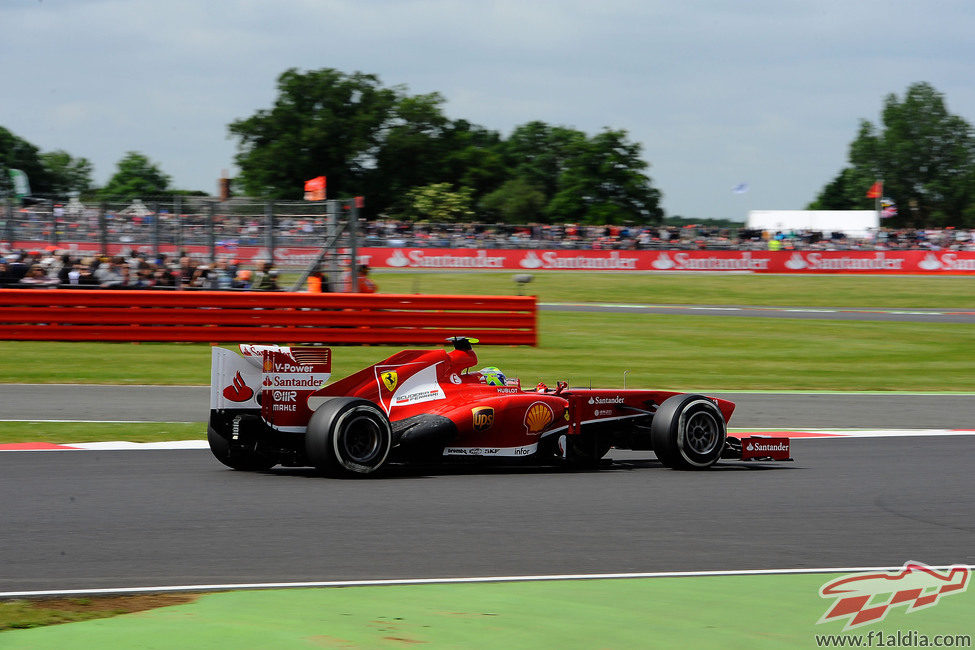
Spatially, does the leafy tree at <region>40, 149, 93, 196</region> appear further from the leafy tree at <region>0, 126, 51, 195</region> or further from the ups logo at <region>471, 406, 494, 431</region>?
the ups logo at <region>471, 406, 494, 431</region>

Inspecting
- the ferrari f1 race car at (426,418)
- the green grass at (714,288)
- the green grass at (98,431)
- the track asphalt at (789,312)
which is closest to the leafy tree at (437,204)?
the green grass at (714,288)

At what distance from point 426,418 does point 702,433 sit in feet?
7.36

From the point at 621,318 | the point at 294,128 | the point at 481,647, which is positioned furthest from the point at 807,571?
the point at 294,128

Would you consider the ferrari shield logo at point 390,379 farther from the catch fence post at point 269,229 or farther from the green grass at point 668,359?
the catch fence post at point 269,229

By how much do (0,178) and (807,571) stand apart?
18109 millimetres

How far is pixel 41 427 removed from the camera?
11.0 metres

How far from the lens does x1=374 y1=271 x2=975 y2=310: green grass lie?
34.8 meters

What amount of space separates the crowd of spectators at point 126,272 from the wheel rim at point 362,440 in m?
12.0

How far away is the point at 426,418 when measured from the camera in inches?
328

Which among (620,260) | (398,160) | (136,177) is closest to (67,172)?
(136,177)

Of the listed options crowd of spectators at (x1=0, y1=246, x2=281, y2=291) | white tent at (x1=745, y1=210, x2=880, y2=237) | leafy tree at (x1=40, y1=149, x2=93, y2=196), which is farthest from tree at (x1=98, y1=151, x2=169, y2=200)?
crowd of spectators at (x1=0, y1=246, x2=281, y2=291)

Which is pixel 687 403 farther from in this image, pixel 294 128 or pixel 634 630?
pixel 294 128

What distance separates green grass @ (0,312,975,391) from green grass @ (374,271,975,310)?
1009 cm

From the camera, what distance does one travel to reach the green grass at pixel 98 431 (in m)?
10.3
